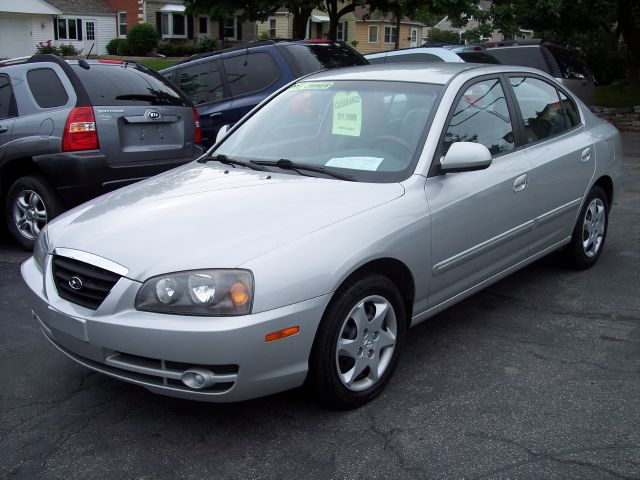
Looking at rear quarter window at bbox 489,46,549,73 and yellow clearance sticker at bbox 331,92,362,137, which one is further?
rear quarter window at bbox 489,46,549,73

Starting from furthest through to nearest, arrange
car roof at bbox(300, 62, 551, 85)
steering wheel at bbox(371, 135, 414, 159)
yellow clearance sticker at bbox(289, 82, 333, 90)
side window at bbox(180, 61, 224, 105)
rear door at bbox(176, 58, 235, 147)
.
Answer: side window at bbox(180, 61, 224, 105), rear door at bbox(176, 58, 235, 147), yellow clearance sticker at bbox(289, 82, 333, 90), car roof at bbox(300, 62, 551, 85), steering wheel at bbox(371, 135, 414, 159)

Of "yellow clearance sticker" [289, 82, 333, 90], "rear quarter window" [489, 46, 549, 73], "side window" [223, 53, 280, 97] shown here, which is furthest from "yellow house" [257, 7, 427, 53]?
"yellow clearance sticker" [289, 82, 333, 90]

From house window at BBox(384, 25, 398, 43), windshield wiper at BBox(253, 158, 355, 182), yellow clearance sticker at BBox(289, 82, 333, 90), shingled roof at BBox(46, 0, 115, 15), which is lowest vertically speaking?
windshield wiper at BBox(253, 158, 355, 182)

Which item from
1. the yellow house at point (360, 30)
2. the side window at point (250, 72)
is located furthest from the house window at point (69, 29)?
the side window at point (250, 72)

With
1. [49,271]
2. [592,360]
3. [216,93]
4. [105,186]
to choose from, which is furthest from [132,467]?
[216,93]

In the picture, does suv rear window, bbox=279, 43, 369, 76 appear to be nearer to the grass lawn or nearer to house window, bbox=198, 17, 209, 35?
the grass lawn

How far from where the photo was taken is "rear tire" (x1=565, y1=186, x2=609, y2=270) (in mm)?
5406

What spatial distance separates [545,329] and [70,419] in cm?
283

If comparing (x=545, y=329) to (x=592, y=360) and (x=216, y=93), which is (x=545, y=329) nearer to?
(x=592, y=360)

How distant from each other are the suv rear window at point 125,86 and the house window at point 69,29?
141ft

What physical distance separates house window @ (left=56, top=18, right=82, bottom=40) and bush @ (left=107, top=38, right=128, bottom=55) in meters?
3.02

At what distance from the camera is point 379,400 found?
11.7 feet

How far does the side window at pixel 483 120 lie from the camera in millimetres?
4156

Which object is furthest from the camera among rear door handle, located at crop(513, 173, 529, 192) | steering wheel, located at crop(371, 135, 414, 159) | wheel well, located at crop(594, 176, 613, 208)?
wheel well, located at crop(594, 176, 613, 208)
